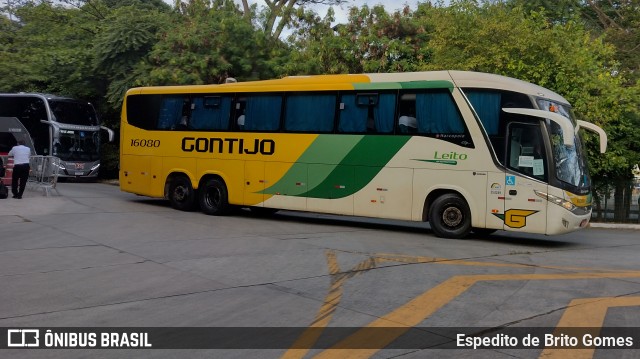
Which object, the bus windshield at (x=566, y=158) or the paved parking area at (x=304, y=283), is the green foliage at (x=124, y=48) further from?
the bus windshield at (x=566, y=158)

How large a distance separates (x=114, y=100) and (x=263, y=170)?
604 inches

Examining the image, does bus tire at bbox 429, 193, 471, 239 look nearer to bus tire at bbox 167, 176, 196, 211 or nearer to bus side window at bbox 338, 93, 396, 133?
bus side window at bbox 338, 93, 396, 133

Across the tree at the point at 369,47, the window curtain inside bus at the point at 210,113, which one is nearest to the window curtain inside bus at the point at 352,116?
the window curtain inside bus at the point at 210,113

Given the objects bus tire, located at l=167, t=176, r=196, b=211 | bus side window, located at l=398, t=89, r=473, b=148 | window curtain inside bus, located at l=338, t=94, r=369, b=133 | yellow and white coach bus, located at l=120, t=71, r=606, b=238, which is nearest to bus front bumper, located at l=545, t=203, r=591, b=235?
yellow and white coach bus, located at l=120, t=71, r=606, b=238

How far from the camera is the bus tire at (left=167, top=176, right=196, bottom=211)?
677 inches

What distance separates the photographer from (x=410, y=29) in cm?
2644

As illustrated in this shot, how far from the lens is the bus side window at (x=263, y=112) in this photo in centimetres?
1552

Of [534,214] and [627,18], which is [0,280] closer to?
[534,214]

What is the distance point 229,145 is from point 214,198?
157 cm

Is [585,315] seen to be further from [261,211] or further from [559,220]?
[261,211]

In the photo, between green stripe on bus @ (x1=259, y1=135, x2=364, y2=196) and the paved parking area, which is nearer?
the paved parking area

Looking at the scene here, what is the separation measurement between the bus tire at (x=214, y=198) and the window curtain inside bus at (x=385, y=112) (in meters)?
4.84

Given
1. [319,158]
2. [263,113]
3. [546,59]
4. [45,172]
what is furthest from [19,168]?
[546,59]

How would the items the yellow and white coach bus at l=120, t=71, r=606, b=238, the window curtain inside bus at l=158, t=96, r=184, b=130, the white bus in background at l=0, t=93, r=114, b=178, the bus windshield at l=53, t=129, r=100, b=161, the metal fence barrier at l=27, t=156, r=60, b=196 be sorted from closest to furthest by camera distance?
the yellow and white coach bus at l=120, t=71, r=606, b=238 < the window curtain inside bus at l=158, t=96, r=184, b=130 < the metal fence barrier at l=27, t=156, r=60, b=196 < the white bus in background at l=0, t=93, r=114, b=178 < the bus windshield at l=53, t=129, r=100, b=161
